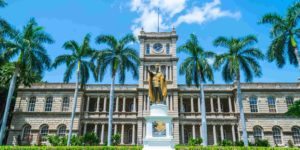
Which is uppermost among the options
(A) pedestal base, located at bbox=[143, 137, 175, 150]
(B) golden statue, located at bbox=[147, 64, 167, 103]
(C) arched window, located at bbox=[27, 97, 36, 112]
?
(C) arched window, located at bbox=[27, 97, 36, 112]

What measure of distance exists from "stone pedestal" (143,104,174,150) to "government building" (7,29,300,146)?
2012 centimetres

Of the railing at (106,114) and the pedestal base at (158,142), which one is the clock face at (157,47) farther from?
the pedestal base at (158,142)

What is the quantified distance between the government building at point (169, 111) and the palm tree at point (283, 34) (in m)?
13.5

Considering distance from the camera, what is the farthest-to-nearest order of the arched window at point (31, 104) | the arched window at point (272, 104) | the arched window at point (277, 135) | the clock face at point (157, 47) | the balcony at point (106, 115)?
the clock face at point (157, 47) < the arched window at point (31, 104) < the balcony at point (106, 115) < the arched window at point (272, 104) < the arched window at point (277, 135)

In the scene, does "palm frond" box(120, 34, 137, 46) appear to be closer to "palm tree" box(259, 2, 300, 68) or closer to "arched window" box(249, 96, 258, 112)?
"palm tree" box(259, 2, 300, 68)

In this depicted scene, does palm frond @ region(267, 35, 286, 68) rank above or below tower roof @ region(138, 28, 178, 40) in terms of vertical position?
below

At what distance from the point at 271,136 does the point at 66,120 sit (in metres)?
29.9

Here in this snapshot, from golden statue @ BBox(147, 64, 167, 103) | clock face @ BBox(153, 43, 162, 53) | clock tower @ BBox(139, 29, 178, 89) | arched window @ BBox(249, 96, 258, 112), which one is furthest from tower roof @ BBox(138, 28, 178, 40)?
golden statue @ BBox(147, 64, 167, 103)

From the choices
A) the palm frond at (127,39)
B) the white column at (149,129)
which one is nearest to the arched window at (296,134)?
the palm frond at (127,39)

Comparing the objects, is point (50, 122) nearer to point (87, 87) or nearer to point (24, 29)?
point (87, 87)

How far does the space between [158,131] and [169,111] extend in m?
21.3

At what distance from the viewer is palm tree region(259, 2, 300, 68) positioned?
21.6m

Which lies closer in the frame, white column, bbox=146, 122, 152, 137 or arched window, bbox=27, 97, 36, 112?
white column, bbox=146, 122, 152, 137

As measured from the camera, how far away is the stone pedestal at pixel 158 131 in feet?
42.9
